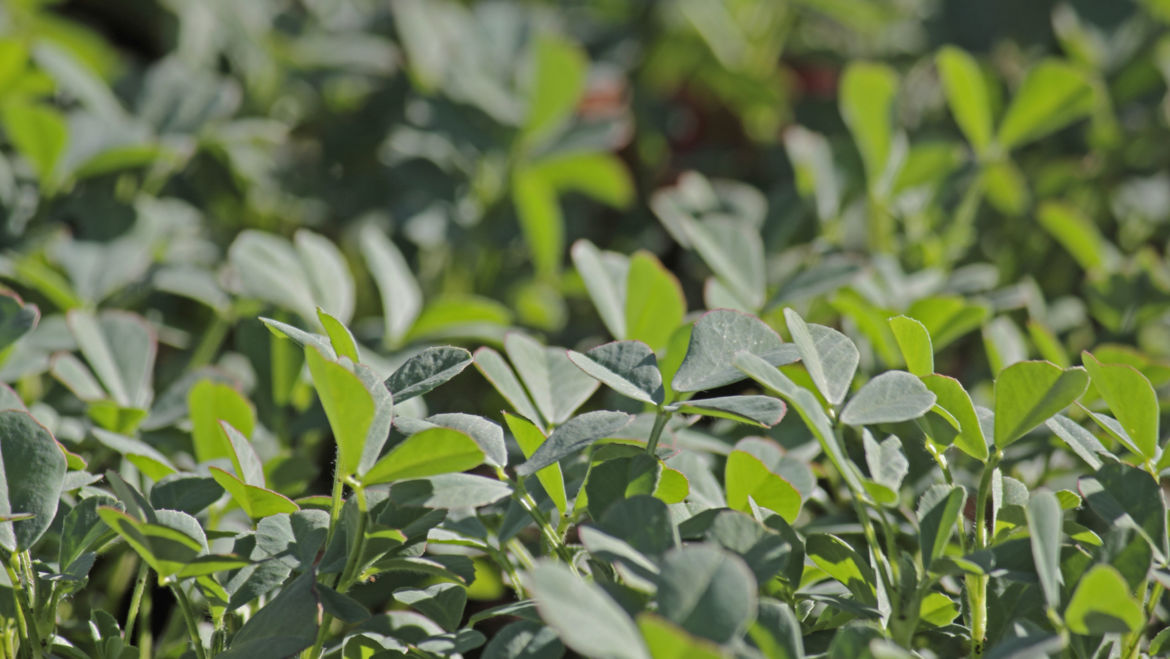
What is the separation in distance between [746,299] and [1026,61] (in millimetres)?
716

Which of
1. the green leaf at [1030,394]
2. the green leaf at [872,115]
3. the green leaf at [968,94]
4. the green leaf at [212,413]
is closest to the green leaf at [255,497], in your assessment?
the green leaf at [212,413]

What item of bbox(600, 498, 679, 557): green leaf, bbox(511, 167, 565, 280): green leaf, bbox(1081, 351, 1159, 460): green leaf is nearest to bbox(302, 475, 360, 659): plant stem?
bbox(600, 498, 679, 557): green leaf

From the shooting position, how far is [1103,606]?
0.36 meters

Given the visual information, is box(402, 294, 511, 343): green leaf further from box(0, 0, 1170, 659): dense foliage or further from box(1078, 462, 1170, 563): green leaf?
box(1078, 462, 1170, 563): green leaf

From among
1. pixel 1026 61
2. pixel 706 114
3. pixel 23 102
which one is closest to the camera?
pixel 23 102

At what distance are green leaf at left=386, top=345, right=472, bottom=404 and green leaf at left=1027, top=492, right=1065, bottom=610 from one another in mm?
232

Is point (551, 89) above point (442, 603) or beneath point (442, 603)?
above

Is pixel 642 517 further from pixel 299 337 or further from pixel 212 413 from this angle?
pixel 212 413

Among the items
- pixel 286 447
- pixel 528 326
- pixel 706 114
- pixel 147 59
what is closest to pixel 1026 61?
pixel 706 114

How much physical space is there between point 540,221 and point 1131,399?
52cm


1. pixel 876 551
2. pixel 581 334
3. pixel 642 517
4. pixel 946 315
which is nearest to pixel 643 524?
pixel 642 517

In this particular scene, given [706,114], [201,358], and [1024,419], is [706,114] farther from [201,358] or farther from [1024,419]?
[1024,419]

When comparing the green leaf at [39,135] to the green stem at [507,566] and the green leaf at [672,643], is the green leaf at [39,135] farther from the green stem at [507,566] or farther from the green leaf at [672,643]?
the green leaf at [672,643]

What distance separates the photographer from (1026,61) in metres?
1.18
